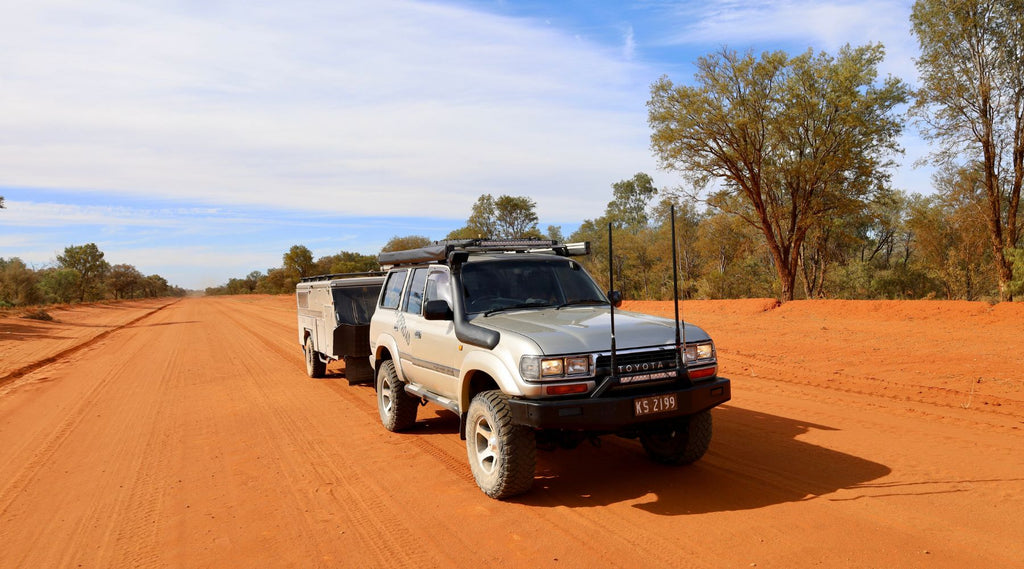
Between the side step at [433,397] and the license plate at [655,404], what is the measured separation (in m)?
1.82

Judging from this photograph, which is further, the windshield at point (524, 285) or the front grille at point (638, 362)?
the windshield at point (524, 285)

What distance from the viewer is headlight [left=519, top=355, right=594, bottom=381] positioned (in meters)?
4.62

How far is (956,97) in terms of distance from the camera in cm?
1984

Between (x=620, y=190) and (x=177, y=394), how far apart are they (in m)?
69.1

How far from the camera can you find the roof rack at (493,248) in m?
6.46

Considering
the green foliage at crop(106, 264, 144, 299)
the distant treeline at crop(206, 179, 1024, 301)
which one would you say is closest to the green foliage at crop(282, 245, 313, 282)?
the distant treeline at crop(206, 179, 1024, 301)

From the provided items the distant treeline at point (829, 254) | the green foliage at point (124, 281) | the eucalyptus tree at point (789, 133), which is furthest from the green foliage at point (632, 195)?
the green foliage at point (124, 281)

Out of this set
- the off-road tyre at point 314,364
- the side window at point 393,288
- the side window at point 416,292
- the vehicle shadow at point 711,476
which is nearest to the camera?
the vehicle shadow at point 711,476

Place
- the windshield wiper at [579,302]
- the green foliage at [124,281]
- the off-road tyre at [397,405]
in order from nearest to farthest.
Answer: the windshield wiper at [579,302] < the off-road tyre at [397,405] < the green foliage at [124,281]

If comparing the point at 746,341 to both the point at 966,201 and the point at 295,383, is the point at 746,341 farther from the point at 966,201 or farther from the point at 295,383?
the point at 966,201

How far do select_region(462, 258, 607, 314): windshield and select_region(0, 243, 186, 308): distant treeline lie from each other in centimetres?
4620

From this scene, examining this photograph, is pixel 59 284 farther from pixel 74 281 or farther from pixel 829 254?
pixel 829 254

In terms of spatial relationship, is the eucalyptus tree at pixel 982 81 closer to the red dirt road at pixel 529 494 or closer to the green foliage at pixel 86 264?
the red dirt road at pixel 529 494

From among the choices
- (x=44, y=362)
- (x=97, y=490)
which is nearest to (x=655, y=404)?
(x=97, y=490)
